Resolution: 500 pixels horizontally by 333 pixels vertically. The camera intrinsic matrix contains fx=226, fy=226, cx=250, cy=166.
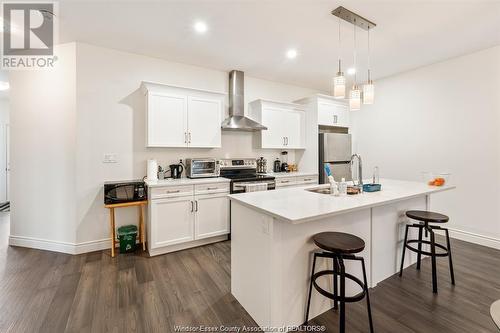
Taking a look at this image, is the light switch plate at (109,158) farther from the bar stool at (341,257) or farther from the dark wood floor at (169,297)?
the bar stool at (341,257)

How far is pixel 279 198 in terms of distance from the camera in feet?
6.72

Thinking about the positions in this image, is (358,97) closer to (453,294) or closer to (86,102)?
(453,294)

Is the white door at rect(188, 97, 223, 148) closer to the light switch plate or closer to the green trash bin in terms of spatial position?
the light switch plate

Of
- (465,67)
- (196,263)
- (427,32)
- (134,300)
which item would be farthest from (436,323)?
(465,67)

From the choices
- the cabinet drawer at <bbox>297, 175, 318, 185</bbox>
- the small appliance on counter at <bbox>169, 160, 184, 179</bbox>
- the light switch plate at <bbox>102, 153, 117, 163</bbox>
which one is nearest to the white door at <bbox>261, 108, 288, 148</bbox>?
the cabinet drawer at <bbox>297, 175, 318, 185</bbox>

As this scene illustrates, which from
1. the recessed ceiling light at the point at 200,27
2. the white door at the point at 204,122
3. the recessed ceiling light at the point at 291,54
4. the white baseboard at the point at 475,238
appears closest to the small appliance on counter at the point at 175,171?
the white door at the point at 204,122

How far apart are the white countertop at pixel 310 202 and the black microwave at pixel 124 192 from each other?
1.60 m

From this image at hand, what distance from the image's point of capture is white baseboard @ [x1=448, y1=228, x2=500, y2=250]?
3.12 meters

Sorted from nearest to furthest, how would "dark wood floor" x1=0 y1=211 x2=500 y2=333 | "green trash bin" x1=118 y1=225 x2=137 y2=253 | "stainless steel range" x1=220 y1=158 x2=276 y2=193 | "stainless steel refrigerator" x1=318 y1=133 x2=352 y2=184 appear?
"dark wood floor" x1=0 y1=211 x2=500 y2=333 < "green trash bin" x1=118 y1=225 x2=137 y2=253 < "stainless steel range" x1=220 y1=158 x2=276 y2=193 < "stainless steel refrigerator" x1=318 y1=133 x2=352 y2=184

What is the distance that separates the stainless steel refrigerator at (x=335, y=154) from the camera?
14.6 feet

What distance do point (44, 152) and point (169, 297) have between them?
2.73 m

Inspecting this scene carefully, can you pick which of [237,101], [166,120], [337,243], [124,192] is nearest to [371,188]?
[337,243]

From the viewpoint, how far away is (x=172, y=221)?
302 cm

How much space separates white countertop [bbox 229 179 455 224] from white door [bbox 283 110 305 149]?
2.14m
